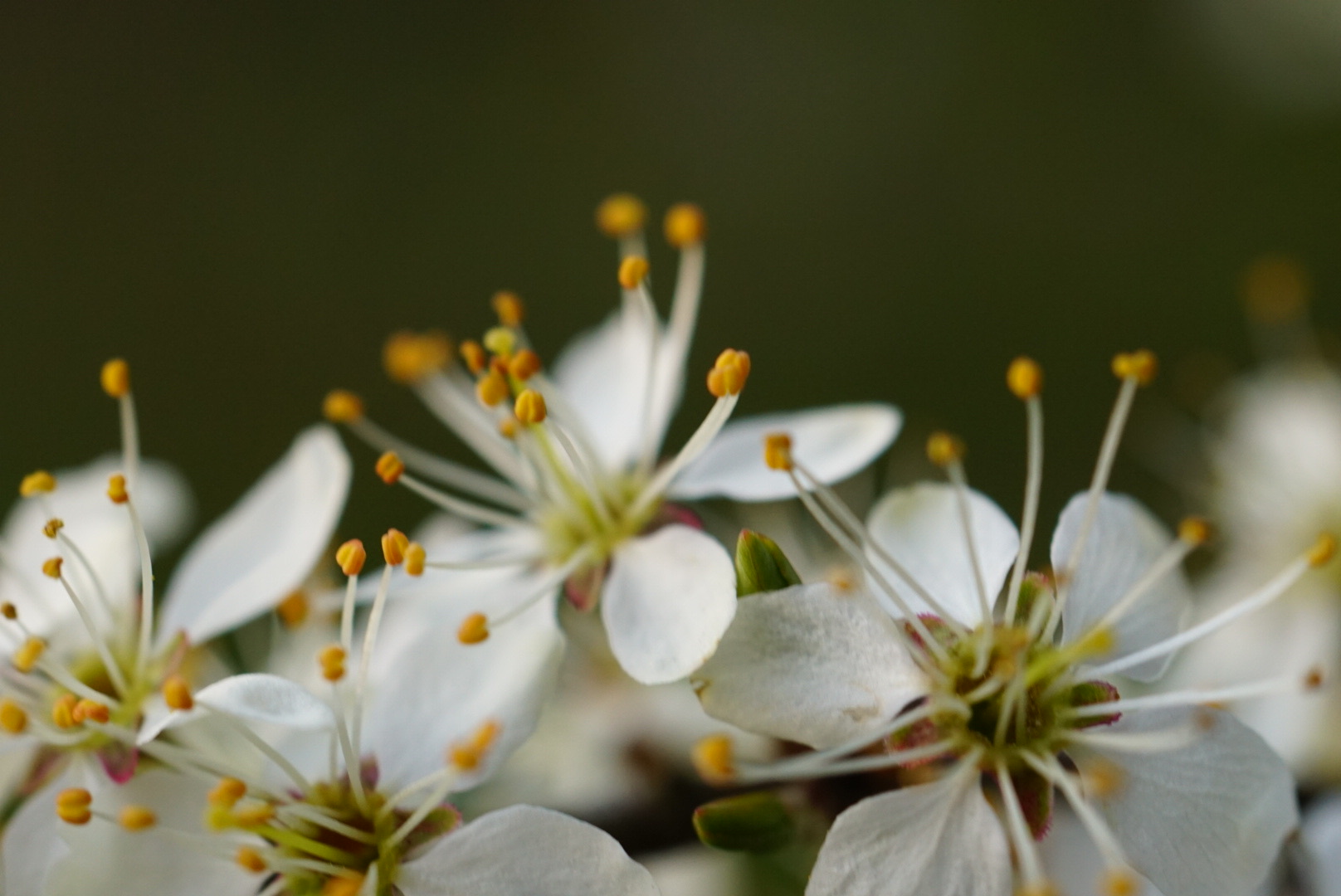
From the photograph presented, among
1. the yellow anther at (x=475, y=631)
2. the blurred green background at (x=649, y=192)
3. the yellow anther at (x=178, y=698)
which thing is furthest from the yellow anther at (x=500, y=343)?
the blurred green background at (x=649, y=192)

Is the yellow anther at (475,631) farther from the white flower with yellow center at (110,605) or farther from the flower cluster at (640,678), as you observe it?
the white flower with yellow center at (110,605)

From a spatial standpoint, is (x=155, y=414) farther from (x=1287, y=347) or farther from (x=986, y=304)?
(x=1287, y=347)

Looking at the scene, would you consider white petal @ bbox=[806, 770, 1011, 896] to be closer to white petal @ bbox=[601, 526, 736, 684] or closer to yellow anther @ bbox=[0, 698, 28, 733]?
white petal @ bbox=[601, 526, 736, 684]

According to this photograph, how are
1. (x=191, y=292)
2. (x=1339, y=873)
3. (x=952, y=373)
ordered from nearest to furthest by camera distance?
(x=1339, y=873) < (x=952, y=373) < (x=191, y=292)

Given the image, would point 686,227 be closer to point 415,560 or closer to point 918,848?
point 415,560

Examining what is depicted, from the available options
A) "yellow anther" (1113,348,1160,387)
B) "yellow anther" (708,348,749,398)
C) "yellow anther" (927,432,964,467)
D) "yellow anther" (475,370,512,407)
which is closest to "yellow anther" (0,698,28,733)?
"yellow anther" (475,370,512,407)

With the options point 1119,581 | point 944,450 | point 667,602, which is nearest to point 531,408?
point 667,602

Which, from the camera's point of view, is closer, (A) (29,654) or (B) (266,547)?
(A) (29,654)

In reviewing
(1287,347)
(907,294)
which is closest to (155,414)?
(907,294)

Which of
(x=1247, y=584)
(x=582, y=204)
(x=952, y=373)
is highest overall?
(x=582, y=204)
